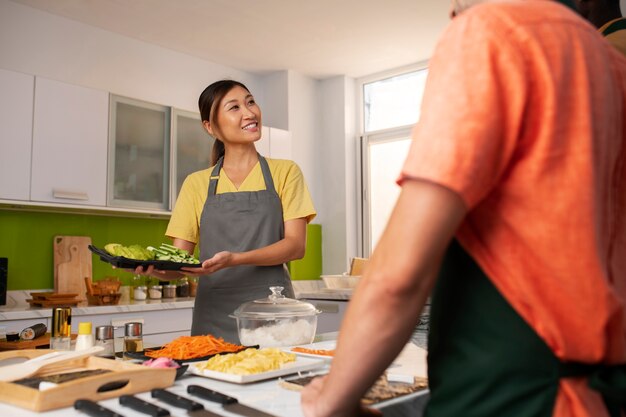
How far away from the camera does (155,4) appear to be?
171 inches

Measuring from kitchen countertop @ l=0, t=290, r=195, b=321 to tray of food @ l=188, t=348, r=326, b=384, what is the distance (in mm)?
2507

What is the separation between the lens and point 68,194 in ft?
13.1

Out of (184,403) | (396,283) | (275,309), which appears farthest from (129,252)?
(396,283)

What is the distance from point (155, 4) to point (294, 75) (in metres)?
1.90

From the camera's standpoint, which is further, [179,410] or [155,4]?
[155,4]

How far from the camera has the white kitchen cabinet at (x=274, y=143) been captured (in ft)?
17.4

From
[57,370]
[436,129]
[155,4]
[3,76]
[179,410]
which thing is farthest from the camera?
[155,4]

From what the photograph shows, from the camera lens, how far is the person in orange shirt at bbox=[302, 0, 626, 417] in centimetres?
68

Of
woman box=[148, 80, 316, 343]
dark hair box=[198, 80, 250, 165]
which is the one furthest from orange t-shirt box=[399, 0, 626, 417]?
dark hair box=[198, 80, 250, 165]

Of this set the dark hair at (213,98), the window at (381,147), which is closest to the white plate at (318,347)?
the dark hair at (213,98)

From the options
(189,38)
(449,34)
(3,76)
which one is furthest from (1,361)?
(189,38)

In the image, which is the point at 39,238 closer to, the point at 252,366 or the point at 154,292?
the point at 154,292

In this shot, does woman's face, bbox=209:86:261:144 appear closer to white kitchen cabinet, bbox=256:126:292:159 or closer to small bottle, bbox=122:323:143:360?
small bottle, bbox=122:323:143:360

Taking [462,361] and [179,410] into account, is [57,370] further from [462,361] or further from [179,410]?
[462,361]
